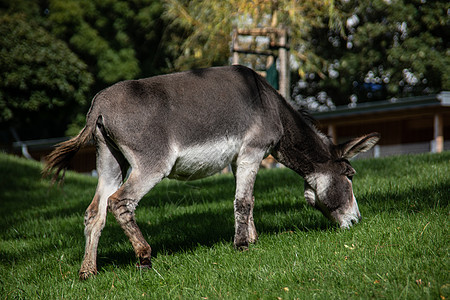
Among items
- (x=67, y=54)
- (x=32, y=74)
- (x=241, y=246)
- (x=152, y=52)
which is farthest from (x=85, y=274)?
(x=152, y=52)

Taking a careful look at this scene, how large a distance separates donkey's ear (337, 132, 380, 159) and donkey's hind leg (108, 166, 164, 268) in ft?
7.78

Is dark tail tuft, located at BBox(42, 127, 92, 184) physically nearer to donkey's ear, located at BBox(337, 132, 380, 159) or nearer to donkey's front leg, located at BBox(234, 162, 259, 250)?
donkey's front leg, located at BBox(234, 162, 259, 250)

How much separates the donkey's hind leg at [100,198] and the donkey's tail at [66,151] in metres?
0.18

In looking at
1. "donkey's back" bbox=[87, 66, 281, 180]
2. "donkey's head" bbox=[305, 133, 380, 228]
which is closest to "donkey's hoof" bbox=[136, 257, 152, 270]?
"donkey's back" bbox=[87, 66, 281, 180]

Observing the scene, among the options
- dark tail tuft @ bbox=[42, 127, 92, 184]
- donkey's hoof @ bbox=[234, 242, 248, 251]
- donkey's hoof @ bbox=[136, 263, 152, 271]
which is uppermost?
dark tail tuft @ bbox=[42, 127, 92, 184]

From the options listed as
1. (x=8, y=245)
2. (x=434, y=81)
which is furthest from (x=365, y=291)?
(x=434, y=81)

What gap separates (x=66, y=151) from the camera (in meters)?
4.48

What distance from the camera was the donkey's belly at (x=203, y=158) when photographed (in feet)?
14.3

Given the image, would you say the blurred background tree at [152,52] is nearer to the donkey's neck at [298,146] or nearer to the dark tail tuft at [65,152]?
the donkey's neck at [298,146]

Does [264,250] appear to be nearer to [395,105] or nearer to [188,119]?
[188,119]

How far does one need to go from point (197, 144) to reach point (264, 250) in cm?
124

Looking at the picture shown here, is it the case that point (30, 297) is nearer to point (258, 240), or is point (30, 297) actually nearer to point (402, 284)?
point (258, 240)

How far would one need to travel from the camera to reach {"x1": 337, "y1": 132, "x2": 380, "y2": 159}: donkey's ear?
5.04 m

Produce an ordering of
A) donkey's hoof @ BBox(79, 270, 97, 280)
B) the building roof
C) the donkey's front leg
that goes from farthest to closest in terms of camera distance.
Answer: the building roof → the donkey's front leg → donkey's hoof @ BBox(79, 270, 97, 280)
